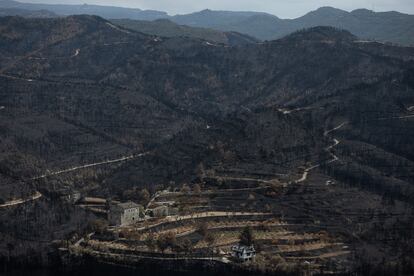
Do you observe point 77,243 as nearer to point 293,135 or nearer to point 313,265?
point 313,265

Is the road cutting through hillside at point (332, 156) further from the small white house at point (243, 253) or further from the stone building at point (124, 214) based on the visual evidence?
the small white house at point (243, 253)

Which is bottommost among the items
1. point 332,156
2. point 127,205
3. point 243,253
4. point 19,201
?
point 19,201

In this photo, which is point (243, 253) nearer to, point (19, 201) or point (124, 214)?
point (124, 214)

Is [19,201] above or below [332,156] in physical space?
below

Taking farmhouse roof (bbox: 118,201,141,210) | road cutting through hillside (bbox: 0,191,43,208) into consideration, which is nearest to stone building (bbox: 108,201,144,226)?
farmhouse roof (bbox: 118,201,141,210)

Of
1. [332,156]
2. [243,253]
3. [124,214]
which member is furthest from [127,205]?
[332,156]

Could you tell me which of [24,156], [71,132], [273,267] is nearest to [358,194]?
[273,267]
